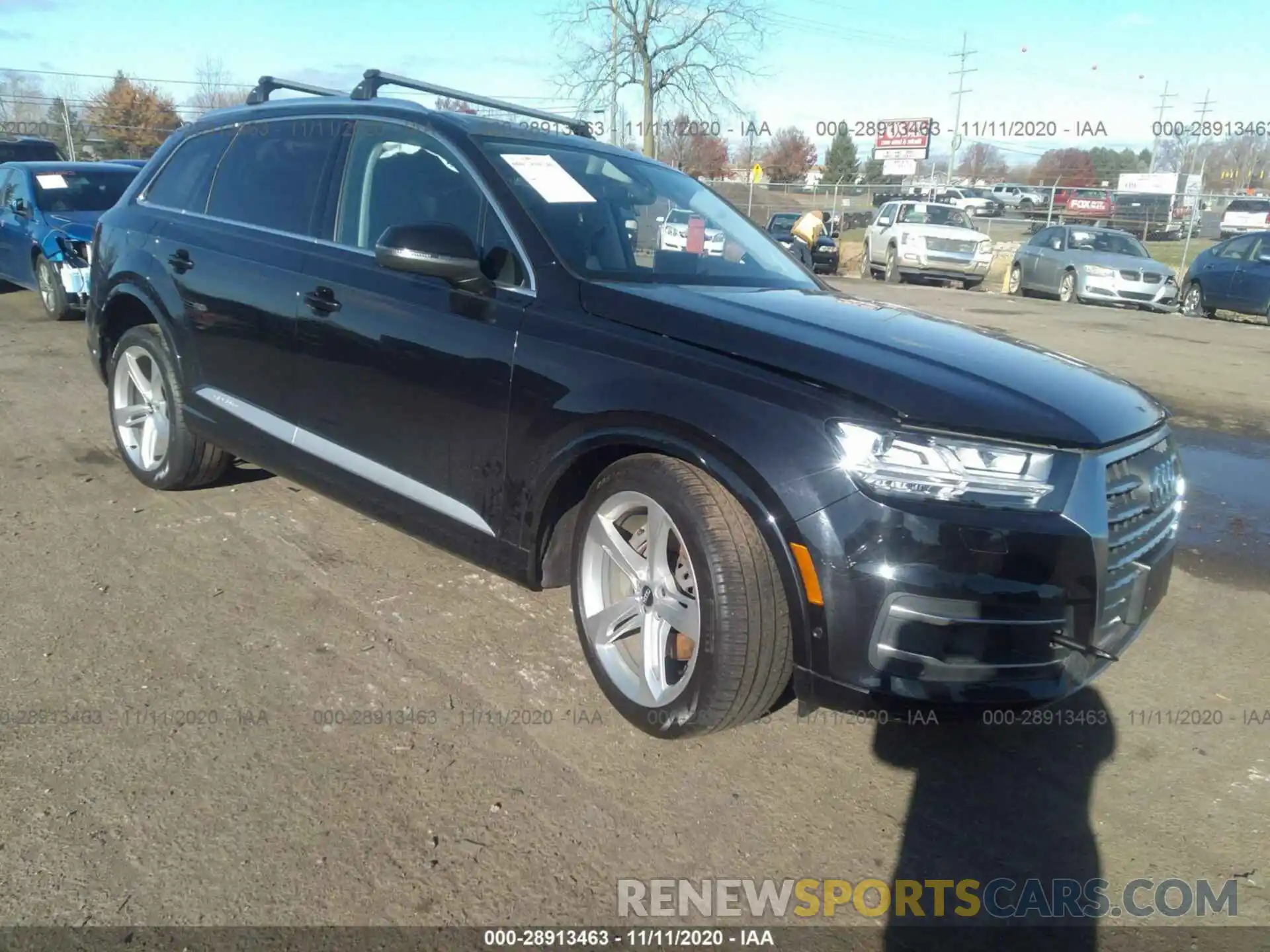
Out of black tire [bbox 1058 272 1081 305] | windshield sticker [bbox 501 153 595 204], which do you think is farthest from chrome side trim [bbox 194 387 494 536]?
black tire [bbox 1058 272 1081 305]

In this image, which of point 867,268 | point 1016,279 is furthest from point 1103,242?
point 867,268

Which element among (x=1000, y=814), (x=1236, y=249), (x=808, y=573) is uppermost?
(x=1236, y=249)

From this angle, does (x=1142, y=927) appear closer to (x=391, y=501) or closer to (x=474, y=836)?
(x=474, y=836)

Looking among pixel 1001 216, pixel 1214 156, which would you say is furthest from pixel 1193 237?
pixel 1214 156

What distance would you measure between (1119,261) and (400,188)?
1747 centimetres

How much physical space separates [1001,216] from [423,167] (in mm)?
46195

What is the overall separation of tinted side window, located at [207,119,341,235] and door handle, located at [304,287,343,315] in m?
0.33

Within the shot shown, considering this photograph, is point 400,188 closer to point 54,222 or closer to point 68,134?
point 54,222

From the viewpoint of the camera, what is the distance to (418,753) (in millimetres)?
2947

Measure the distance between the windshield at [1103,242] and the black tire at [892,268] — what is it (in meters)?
4.00

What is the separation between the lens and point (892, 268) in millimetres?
22531

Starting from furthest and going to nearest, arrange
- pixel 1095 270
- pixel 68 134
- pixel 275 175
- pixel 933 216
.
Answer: pixel 68 134 → pixel 933 216 → pixel 1095 270 → pixel 275 175

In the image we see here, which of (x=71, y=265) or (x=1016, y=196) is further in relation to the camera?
(x=1016, y=196)

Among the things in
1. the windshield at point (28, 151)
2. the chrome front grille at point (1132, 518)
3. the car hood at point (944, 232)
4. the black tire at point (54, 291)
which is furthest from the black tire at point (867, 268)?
the chrome front grille at point (1132, 518)
